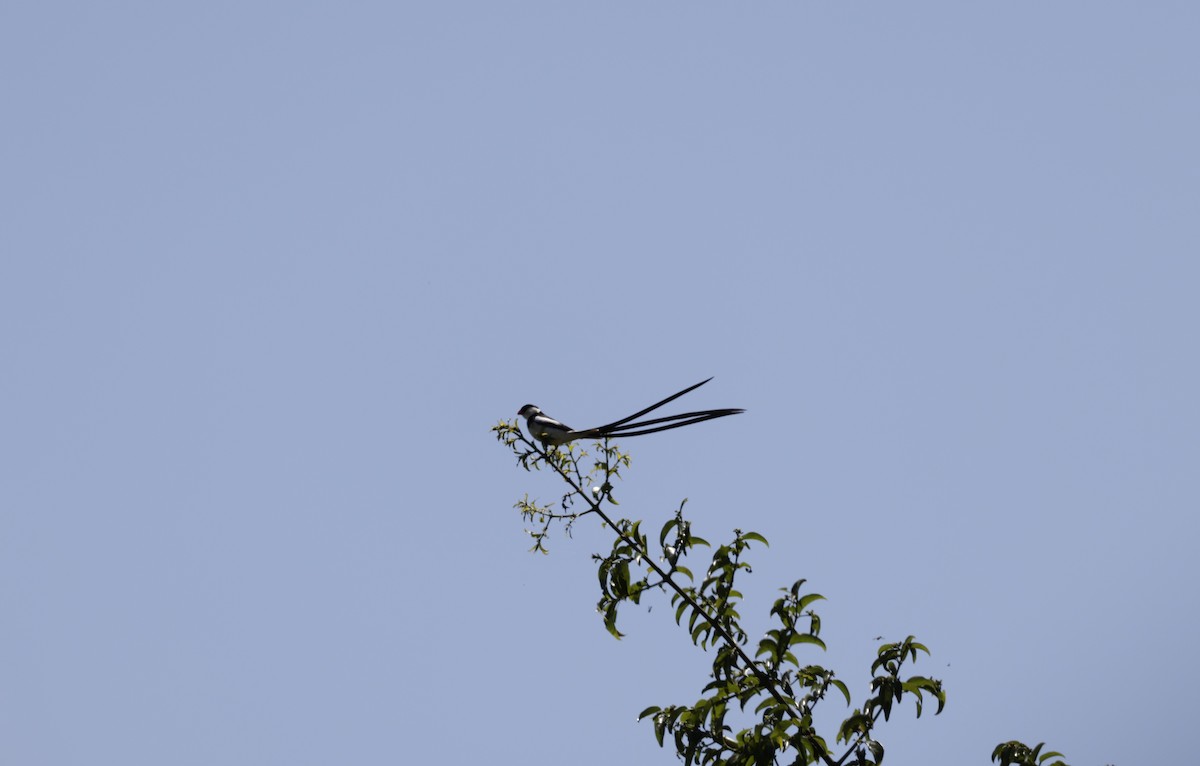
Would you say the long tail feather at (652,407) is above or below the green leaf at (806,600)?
above

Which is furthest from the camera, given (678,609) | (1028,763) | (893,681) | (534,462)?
(534,462)

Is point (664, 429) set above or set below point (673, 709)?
above

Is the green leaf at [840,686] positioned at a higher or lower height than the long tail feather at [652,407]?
lower

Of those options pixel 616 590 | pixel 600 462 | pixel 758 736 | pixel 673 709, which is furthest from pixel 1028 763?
pixel 600 462

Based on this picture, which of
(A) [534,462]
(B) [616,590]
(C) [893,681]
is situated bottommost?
(C) [893,681]

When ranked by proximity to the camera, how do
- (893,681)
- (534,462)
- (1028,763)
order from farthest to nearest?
(534,462)
(893,681)
(1028,763)

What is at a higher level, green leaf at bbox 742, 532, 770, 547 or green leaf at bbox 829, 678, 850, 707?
green leaf at bbox 742, 532, 770, 547

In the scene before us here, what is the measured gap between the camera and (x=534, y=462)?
6.37m

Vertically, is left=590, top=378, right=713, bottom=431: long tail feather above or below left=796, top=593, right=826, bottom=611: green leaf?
above

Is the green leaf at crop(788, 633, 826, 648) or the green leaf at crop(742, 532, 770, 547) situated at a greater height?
the green leaf at crop(742, 532, 770, 547)

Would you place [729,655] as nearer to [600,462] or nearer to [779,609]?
[779,609]

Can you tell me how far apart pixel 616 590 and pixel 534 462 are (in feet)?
2.66

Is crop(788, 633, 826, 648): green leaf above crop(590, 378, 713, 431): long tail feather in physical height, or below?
below

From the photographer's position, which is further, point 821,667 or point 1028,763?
point 821,667
